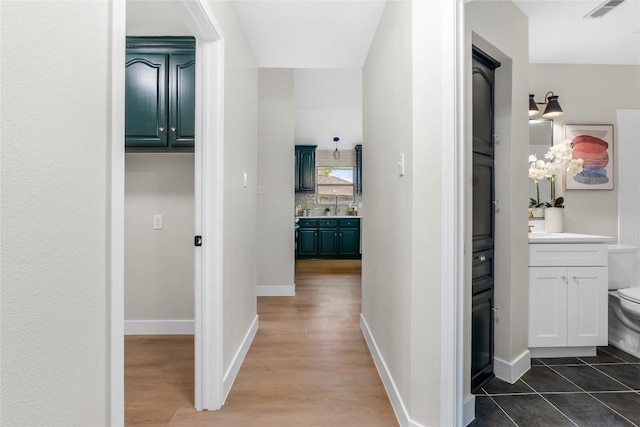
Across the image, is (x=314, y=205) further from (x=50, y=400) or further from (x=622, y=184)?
(x=50, y=400)

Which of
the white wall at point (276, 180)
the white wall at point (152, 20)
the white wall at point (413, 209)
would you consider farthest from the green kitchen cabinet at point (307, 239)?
the white wall at point (413, 209)

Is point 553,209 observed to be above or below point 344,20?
below

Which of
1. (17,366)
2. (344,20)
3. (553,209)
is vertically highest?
(344,20)

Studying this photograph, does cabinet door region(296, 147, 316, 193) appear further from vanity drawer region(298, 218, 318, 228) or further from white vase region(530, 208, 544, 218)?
white vase region(530, 208, 544, 218)

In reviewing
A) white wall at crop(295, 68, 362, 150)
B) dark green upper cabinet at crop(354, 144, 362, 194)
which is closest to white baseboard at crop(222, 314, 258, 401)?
white wall at crop(295, 68, 362, 150)

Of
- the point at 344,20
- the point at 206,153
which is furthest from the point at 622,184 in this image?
the point at 206,153

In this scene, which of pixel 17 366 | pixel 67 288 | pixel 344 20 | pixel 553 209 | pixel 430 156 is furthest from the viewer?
pixel 553 209

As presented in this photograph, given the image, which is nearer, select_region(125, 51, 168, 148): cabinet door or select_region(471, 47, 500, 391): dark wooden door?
select_region(471, 47, 500, 391): dark wooden door

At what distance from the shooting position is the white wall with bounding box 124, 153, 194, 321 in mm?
2900

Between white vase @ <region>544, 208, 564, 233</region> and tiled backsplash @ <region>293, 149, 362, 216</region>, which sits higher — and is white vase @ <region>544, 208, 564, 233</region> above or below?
below

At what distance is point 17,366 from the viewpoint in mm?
668

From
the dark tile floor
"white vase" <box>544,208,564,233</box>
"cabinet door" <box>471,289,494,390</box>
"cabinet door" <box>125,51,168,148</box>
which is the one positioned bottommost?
the dark tile floor

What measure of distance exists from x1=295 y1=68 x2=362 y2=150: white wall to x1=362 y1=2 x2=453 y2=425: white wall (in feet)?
7.80

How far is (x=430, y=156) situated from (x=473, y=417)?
143 cm
